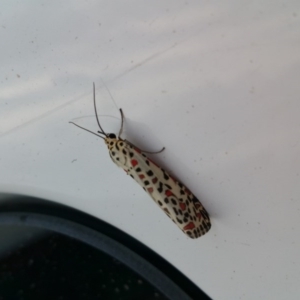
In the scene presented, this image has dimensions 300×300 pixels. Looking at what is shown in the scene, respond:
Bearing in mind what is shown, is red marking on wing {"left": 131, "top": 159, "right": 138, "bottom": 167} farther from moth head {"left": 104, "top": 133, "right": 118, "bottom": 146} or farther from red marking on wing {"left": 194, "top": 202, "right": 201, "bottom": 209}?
red marking on wing {"left": 194, "top": 202, "right": 201, "bottom": 209}

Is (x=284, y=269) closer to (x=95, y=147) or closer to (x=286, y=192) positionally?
(x=286, y=192)

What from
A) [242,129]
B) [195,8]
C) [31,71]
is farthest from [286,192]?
[31,71]

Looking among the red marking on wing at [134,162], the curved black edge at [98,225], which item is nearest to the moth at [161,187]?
the red marking on wing at [134,162]

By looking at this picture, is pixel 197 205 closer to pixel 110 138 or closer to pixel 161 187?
pixel 161 187

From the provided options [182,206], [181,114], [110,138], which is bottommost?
[182,206]

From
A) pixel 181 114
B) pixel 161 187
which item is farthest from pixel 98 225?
pixel 181 114

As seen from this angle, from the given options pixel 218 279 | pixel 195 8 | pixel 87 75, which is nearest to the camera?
pixel 195 8
